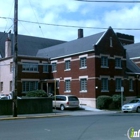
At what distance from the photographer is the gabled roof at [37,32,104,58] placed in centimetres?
3766

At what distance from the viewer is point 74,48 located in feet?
132

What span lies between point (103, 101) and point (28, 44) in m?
19.8

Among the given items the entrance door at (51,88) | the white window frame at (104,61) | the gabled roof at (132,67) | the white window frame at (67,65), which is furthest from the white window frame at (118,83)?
the entrance door at (51,88)

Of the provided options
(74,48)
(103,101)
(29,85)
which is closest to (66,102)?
(103,101)

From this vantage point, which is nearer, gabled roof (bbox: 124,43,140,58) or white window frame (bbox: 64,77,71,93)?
white window frame (bbox: 64,77,71,93)

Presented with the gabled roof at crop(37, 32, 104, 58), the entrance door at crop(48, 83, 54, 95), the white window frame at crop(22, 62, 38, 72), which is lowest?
the entrance door at crop(48, 83, 54, 95)

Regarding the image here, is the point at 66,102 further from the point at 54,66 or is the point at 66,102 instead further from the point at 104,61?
the point at 54,66

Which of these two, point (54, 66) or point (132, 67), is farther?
point (132, 67)

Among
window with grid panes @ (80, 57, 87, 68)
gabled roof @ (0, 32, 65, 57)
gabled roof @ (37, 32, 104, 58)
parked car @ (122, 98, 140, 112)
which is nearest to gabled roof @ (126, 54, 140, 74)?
gabled roof @ (37, 32, 104, 58)

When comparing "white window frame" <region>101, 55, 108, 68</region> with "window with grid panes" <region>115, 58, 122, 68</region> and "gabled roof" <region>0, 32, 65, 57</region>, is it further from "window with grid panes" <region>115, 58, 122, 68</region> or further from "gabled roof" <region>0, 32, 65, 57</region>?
"gabled roof" <region>0, 32, 65, 57</region>

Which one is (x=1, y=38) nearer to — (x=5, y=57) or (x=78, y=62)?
(x=5, y=57)

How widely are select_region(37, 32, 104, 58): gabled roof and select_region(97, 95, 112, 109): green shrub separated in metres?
6.42

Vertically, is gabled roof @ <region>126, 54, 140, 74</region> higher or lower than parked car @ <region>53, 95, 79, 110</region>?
higher

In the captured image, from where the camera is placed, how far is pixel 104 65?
37.3 m
